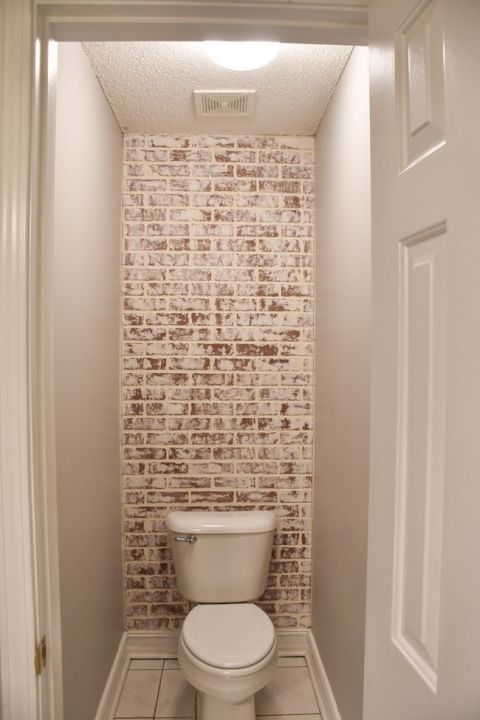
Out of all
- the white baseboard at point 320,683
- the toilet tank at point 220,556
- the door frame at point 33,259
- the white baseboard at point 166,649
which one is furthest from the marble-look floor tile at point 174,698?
the door frame at point 33,259

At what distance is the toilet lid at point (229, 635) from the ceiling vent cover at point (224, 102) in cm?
212

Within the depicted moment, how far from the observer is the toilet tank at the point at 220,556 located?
2.02 m

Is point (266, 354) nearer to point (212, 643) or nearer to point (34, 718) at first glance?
point (212, 643)

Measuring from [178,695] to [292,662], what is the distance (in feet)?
1.86

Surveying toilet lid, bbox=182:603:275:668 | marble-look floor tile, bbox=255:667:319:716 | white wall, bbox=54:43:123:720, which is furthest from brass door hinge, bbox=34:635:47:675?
marble-look floor tile, bbox=255:667:319:716

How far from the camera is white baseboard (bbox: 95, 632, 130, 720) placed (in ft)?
5.79

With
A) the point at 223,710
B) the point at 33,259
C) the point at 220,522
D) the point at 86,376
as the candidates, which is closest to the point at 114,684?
the point at 223,710

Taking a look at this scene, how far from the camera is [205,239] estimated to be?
222 cm

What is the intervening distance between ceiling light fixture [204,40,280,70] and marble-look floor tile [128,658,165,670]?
2569mm

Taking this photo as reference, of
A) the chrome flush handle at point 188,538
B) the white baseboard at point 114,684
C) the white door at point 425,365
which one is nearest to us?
the white door at point 425,365

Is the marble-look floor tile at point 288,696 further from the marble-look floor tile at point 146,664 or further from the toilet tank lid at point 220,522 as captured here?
the toilet tank lid at point 220,522

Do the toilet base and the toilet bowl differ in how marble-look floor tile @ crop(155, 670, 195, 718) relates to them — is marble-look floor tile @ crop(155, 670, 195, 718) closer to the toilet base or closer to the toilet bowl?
the toilet bowl

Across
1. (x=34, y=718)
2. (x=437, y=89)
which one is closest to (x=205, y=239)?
(x=437, y=89)

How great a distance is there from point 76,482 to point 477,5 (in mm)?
1482
